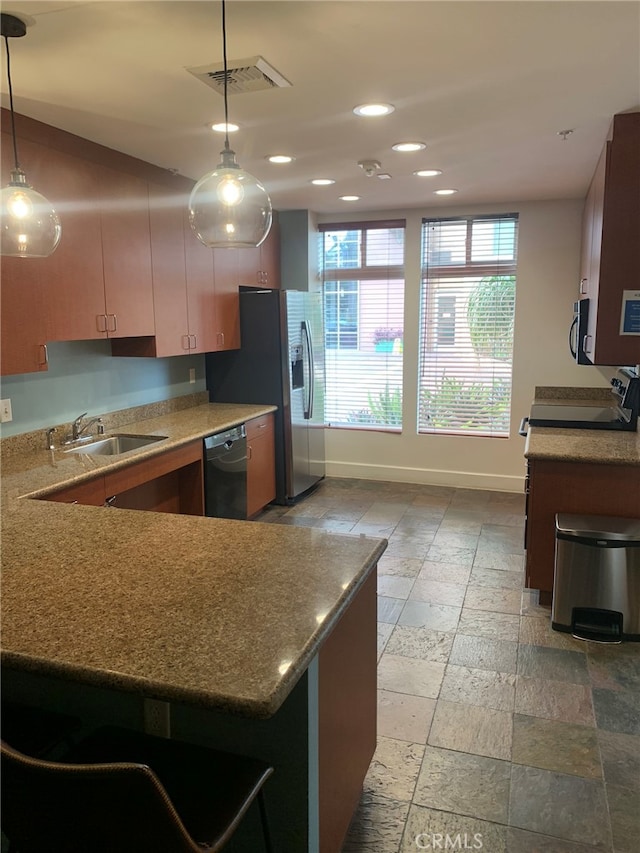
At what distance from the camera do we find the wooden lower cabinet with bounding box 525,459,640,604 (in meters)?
3.19

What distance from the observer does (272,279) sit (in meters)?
5.52

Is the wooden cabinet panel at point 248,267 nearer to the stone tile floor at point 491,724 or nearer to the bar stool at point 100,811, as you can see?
the stone tile floor at point 491,724

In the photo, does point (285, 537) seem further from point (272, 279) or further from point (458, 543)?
point (272, 279)

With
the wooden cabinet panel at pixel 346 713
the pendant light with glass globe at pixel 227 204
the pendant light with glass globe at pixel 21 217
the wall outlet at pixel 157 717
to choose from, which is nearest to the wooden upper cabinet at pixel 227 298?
the pendant light with glass globe at pixel 21 217

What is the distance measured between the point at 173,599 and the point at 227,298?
141 inches

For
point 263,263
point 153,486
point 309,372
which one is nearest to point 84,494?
point 153,486

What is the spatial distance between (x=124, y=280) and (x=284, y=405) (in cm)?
179

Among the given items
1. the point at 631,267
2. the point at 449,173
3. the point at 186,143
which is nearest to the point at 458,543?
the point at 631,267

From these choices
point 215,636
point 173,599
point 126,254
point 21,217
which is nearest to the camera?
point 215,636

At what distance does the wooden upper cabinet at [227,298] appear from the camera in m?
4.63

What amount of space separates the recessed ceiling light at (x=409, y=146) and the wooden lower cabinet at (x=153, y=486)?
2081 millimetres

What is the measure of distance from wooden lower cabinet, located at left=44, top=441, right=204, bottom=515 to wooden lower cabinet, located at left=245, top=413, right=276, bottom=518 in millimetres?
625

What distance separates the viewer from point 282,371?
492 centimetres

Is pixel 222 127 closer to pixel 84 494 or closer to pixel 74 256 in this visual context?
pixel 74 256
